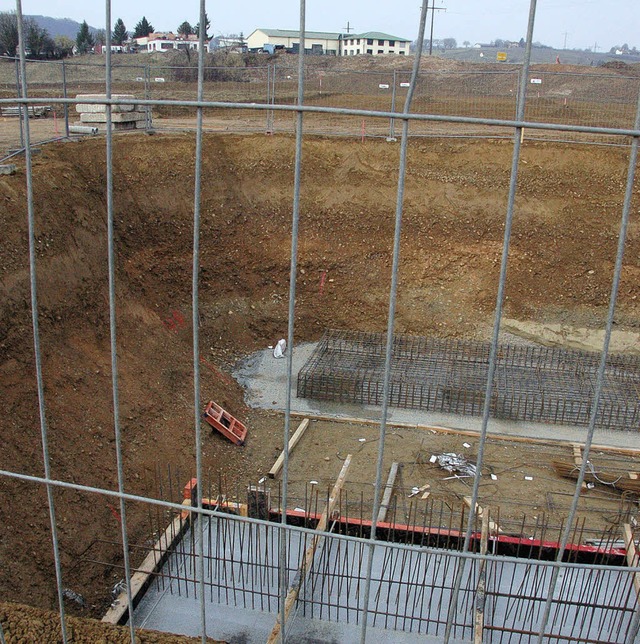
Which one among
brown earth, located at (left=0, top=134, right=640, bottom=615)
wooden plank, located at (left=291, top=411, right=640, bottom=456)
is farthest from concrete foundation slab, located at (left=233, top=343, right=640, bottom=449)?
brown earth, located at (left=0, top=134, right=640, bottom=615)

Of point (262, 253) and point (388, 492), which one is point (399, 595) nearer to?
point (388, 492)

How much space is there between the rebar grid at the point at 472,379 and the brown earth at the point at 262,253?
1.02m

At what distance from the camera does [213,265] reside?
13.3 meters

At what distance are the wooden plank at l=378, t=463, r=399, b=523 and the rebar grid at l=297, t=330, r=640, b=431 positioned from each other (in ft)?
6.64

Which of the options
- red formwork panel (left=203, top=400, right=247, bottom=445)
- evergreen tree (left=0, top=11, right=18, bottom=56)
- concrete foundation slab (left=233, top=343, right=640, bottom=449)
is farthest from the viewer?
evergreen tree (left=0, top=11, right=18, bottom=56)

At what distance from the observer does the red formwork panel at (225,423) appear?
9.29 metres

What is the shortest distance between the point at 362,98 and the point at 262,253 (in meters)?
11.1

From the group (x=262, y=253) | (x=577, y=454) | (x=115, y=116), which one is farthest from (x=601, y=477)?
(x=115, y=116)

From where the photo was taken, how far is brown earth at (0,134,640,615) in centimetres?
899

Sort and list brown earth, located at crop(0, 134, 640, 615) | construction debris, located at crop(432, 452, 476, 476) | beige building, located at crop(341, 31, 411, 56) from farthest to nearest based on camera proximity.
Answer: beige building, located at crop(341, 31, 411, 56), brown earth, located at crop(0, 134, 640, 615), construction debris, located at crop(432, 452, 476, 476)

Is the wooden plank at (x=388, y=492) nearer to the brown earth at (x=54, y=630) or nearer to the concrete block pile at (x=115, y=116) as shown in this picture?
the brown earth at (x=54, y=630)

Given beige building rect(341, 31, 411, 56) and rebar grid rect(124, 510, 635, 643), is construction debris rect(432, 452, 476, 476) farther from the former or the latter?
beige building rect(341, 31, 411, 56)

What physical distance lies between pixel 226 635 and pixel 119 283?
7.16 metres

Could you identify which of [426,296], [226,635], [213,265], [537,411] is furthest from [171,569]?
[426,296]
